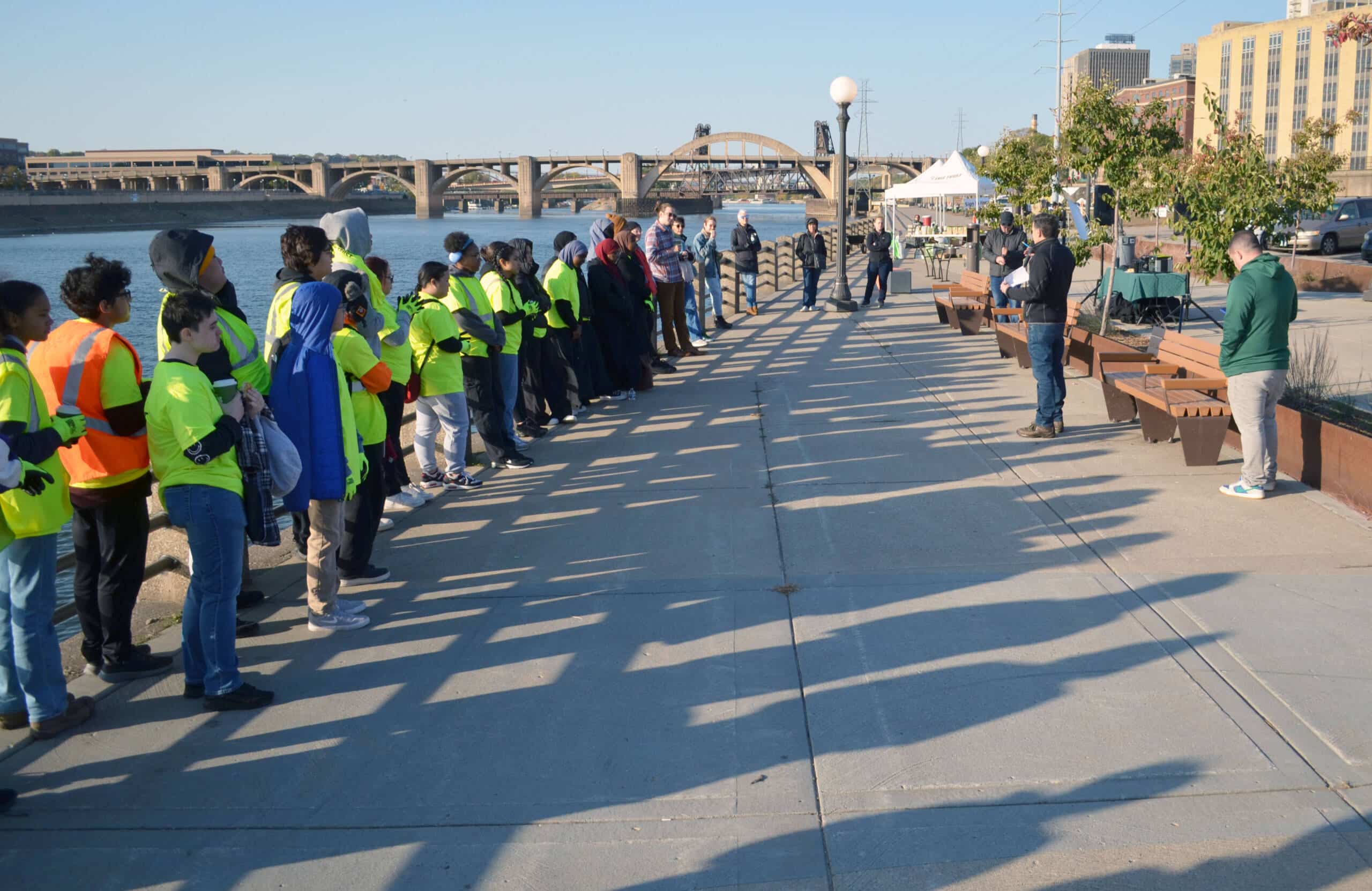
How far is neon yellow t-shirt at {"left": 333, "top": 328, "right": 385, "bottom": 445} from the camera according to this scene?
5637 millimetres

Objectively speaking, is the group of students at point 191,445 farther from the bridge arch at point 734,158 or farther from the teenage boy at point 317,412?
the bridge arch at point 734,158

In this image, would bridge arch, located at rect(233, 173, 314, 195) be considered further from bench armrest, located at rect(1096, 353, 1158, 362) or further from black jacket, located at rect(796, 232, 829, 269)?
bench armrest, located at rect(1096, 353, 1158, 362)

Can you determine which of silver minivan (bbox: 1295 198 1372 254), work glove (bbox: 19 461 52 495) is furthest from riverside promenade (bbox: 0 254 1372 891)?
silver minivan (bbox: 1295 198 1372 254)

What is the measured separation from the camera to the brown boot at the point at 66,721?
436 centimetres

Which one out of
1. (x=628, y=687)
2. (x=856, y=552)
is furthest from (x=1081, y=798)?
(x=856, y=552)

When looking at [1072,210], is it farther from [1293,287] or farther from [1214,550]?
[1214,550]

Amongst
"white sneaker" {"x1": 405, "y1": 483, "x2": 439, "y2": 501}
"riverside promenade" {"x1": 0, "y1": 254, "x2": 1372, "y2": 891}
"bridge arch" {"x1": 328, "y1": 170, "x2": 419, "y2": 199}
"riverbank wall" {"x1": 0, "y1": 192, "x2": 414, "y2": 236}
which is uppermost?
"bridge arch" {"x1": 328, "y1": 170, "x2": 419, "y2": 199}

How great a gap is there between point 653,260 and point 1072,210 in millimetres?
8824

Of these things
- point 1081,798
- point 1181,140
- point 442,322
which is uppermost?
point 1181,140

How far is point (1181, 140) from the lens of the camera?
13578 millimetres

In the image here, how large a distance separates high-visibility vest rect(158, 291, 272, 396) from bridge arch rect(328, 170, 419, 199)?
104m

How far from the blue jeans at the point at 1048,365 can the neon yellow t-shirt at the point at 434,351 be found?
14.6 ft

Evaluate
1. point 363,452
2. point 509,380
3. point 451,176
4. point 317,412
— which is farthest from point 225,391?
point 451,176

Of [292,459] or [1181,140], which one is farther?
[1181,140]
